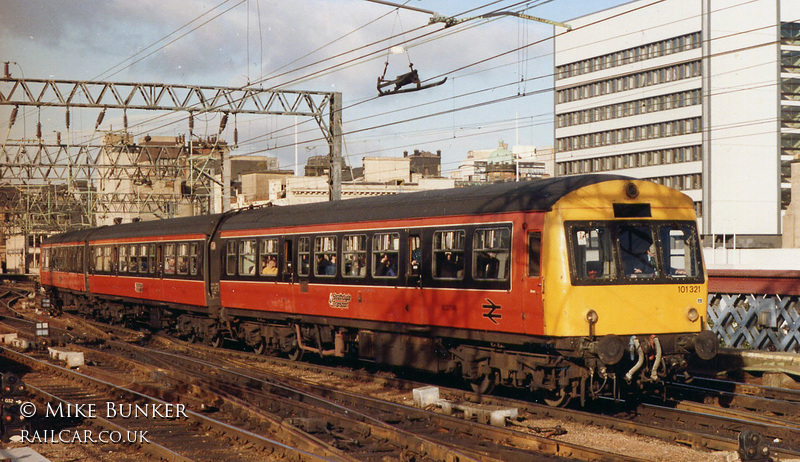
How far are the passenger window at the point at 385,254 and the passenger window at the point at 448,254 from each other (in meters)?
1.15

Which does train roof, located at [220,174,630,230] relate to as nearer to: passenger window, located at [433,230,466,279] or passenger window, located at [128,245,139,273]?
passenger window, located at [433,230,466,279]

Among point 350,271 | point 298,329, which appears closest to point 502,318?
point 350,271

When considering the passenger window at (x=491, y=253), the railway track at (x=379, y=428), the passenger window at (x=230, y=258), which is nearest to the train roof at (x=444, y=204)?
the passenger window at (x=491, y=253)

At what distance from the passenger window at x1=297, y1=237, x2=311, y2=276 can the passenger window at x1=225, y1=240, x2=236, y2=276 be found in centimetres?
362

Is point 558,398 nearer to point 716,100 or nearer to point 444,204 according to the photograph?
point 444,204

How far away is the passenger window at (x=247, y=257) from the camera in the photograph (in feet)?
73.0

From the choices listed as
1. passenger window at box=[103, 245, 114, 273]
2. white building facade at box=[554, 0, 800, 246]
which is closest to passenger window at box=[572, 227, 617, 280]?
passenger window at box=[103, 245, 114, 273]

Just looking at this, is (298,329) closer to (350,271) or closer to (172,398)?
(350,271)

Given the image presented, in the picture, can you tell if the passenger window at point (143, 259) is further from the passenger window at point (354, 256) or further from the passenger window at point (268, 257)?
the passenger window at point (354, 256)

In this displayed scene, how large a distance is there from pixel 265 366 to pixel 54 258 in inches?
954

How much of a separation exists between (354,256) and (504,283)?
463 centimetres

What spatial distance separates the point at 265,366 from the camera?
21078 mm

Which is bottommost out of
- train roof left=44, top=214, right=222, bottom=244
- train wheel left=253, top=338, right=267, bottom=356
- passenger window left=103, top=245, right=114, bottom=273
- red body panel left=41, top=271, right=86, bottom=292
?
train wheel left=253, top=338, right=267, bottom=356

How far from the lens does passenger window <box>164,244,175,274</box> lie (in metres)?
26.9
